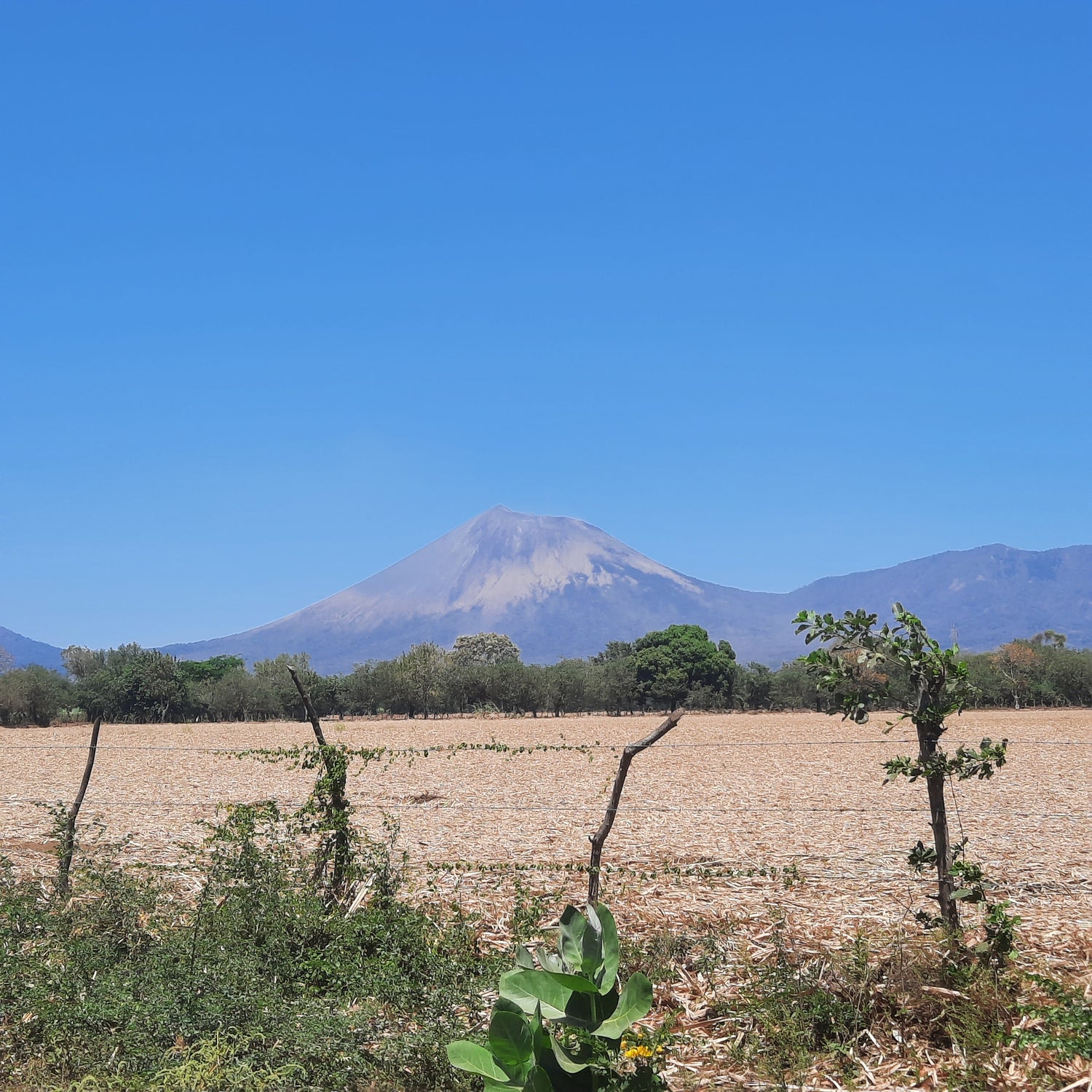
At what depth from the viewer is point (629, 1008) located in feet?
14.3

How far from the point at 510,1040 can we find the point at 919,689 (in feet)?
11.8

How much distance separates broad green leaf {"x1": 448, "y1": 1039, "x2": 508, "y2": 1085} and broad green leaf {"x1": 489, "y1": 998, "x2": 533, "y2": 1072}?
0.05m

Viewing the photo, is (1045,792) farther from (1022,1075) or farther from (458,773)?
(1022,1075)

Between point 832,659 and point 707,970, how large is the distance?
7.41ft

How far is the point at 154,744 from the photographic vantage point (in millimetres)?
37406

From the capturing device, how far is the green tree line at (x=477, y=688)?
66.9m

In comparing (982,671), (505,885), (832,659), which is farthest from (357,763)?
(982,671)

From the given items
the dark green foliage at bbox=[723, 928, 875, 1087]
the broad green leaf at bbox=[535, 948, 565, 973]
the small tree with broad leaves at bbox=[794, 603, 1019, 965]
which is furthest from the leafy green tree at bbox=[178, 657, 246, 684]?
the broad green leaf at bbox=[535, 948, 565, 973]

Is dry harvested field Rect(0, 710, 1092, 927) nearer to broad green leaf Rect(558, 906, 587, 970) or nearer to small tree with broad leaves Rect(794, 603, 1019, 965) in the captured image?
small tree with broad leaves Rect(794, 603, 1019, 965)

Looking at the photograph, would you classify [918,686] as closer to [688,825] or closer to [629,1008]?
[629,1008]

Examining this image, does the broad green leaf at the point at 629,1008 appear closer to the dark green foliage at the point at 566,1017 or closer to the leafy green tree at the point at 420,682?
the dark green foliage at the point at 566,1017

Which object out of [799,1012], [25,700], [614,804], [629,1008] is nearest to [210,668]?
[25,700]

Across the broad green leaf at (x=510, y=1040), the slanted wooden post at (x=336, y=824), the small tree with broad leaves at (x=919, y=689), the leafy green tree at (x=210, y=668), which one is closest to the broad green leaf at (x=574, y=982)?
the broad green leaf at (x=510, y=1040)

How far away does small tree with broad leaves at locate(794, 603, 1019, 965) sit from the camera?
6008 millimetres
